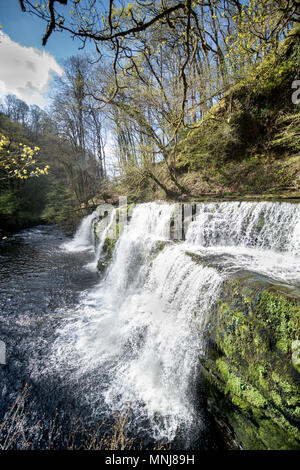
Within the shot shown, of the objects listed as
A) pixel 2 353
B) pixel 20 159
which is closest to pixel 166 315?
pixel 2 353

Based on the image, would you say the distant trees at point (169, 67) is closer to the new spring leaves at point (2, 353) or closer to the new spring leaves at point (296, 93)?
the new spring leaves at point (296, 93)

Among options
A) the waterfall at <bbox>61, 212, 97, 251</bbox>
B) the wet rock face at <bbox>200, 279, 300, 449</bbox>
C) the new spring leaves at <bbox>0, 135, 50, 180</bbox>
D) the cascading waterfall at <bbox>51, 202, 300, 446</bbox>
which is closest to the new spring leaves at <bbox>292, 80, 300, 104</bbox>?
the cascading waterfall at <bbox>51, 202, 300, 446</bbox>

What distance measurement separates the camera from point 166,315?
369 cm

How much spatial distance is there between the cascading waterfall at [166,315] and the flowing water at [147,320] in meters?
0.02

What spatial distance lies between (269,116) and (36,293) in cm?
1041

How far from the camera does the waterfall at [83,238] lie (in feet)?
39.2

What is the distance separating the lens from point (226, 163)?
7605 millimetres

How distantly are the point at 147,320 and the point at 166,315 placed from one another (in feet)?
1.98

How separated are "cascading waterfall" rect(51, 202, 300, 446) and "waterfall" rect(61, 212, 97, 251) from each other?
6.62m

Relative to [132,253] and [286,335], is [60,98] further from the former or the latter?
[286,335]

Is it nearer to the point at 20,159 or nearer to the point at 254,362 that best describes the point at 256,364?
the point at 254,362

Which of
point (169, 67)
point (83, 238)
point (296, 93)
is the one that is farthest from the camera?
point (83, 238)

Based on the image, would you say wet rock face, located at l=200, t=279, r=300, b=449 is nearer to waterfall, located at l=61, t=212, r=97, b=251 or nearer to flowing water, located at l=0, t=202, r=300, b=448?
flowing water, located at l=0, t=202, r=300, b=448

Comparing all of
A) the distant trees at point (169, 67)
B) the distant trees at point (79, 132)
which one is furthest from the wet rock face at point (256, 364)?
the distant trees at point (79, 132)
